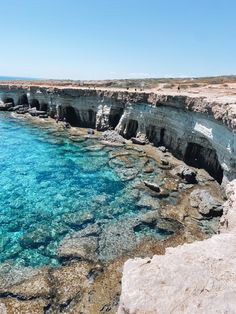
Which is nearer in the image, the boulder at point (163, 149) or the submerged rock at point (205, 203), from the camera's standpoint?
the submerged rock at point (205, 203)

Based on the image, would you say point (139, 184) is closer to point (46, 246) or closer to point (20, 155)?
point (46, 246)

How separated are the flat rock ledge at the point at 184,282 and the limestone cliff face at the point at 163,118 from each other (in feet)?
49.7

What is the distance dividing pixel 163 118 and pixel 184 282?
1232 inches

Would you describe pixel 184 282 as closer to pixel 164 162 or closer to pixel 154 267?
pixel 154 267

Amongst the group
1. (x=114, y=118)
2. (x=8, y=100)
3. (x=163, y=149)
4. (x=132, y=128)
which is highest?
(x=8, y=100)

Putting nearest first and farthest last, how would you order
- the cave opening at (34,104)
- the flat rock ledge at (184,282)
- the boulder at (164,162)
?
the flat rock ledge at (184,282) < the boulder at (164,162) < the cave opening at (34,104)

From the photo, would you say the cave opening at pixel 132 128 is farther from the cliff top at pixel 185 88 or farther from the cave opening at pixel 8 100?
the cave opening at pixel 8 100

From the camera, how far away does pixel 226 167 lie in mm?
26906

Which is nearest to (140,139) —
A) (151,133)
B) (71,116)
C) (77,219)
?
(151,133)

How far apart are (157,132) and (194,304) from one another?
111 feet

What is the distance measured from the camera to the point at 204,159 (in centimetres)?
3459

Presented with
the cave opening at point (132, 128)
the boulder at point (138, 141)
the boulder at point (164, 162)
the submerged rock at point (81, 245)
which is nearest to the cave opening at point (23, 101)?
the cave opening at point (132, 128)

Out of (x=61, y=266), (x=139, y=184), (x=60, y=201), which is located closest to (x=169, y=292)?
(x=61, y=266)

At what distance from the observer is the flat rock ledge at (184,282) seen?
31.9 feet
